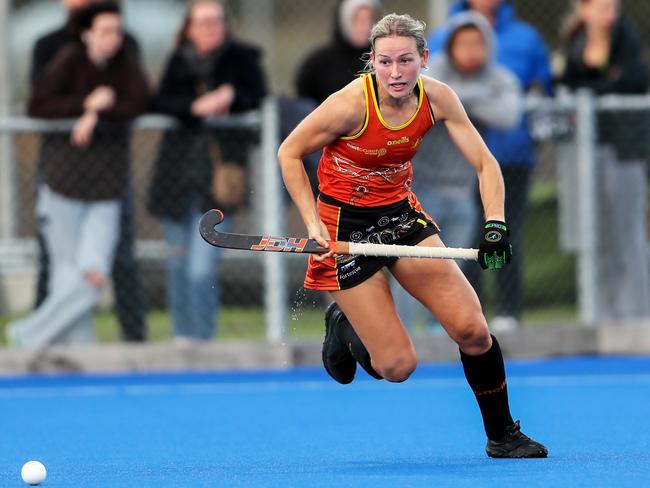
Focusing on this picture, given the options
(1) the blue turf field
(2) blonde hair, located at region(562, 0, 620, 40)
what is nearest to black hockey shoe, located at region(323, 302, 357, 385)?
(1) the blue turf field

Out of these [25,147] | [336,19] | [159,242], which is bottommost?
[159,242]

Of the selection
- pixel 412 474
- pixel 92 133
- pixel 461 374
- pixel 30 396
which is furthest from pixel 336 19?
pixel 412 474

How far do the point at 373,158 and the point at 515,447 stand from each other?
1348 millimetres

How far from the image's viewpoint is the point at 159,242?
11039mm

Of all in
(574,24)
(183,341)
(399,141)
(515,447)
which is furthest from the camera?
(574,24)

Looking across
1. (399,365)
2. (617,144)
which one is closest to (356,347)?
(399,365)

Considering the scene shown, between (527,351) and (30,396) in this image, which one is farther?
(527,351)

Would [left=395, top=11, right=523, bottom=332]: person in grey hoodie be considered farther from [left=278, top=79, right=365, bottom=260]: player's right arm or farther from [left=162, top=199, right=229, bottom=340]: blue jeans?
[left=278, top=79, right=365, bottom=260]: player's right arm

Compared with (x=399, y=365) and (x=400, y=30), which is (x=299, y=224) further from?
(x=400, y=30)

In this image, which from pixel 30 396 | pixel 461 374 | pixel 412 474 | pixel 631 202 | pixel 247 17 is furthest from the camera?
pixel 247 17

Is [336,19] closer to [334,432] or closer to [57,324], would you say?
[57,324]

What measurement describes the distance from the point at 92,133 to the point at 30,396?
1923 mm

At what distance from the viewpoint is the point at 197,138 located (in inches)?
428

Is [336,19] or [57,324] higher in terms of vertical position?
[336,19]
